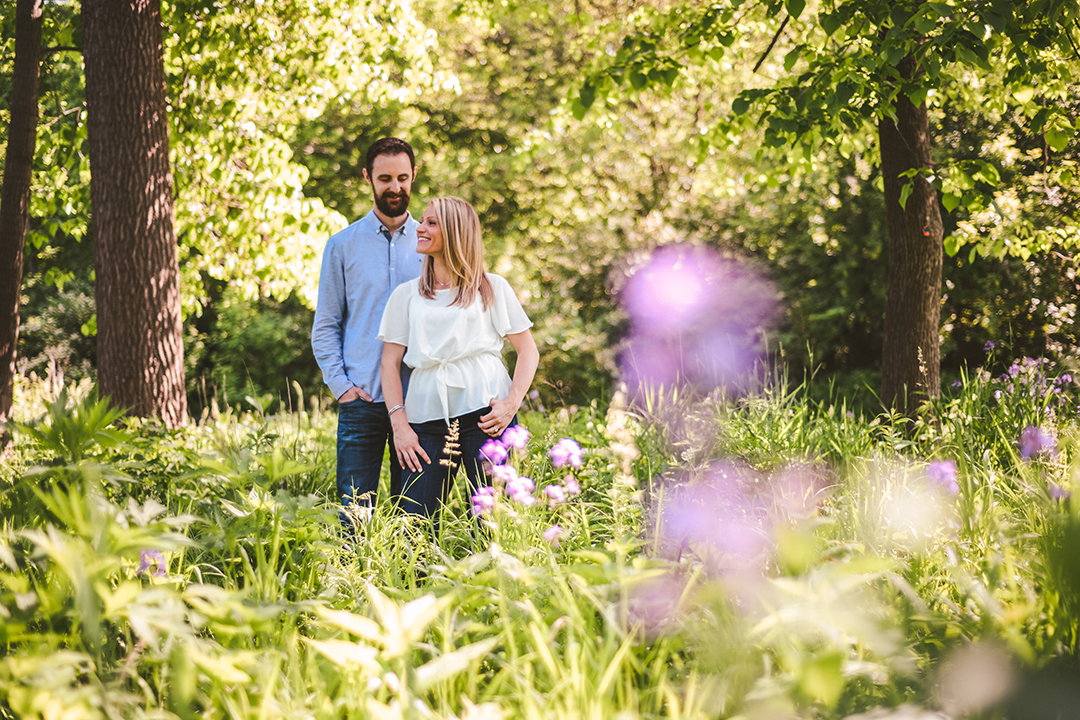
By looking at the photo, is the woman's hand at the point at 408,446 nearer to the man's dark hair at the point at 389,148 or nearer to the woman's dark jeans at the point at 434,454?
the woman's dark jeans at the point at 434,454

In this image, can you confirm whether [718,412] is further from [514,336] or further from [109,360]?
[109,360]

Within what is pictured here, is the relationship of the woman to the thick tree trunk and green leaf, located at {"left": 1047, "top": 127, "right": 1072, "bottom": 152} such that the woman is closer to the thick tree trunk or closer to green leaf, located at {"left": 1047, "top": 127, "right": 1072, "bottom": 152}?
the thick tree trunk

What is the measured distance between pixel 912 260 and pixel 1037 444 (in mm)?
1644

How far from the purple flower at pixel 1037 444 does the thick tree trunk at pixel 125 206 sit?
458 cm

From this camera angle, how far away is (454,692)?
160 cm

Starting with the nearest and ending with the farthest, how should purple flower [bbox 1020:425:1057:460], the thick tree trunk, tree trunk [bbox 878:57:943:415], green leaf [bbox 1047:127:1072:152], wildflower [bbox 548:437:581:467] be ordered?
wildflower [bbox 548:437:581:467]
purple flower [bbox 1020:425:1057:460]
green leaf [bbox 1047:127:1072:152]
the thick tree trunk
tree trunk [bbox 878:57:943:415]

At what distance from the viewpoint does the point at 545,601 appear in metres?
1.99

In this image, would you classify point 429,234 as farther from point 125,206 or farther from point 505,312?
Result: point 125,206

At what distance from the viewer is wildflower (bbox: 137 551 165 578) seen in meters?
1.87

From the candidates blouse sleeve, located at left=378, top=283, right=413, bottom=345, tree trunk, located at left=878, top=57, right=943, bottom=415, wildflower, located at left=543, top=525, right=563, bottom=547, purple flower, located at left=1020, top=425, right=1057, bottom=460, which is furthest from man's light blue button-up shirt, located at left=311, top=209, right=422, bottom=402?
tree trunk, located at left=878, top=57, right=943, bottom=415

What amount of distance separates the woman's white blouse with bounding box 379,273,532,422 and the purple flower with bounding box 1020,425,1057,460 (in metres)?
2.33

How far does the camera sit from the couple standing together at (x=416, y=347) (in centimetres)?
290

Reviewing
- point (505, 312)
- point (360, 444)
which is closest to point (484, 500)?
point (505, 312)

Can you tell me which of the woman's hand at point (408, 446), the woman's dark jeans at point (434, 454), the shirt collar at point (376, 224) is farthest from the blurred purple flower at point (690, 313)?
the woman's hand at point (408, 446)
